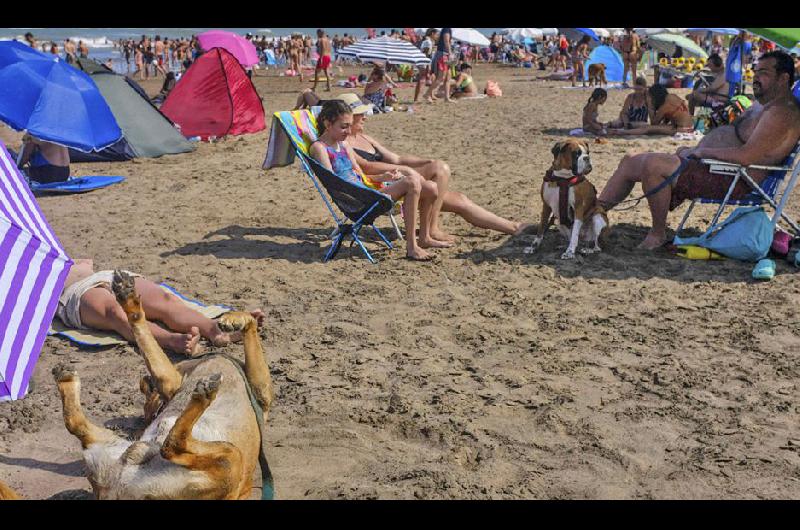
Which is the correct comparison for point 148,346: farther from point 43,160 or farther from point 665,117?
point 665,117

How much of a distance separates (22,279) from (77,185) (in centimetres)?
543

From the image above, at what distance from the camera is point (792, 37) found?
6.43m

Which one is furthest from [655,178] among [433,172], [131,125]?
[131,125]

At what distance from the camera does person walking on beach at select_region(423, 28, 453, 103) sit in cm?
1620

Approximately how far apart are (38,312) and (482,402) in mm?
2225

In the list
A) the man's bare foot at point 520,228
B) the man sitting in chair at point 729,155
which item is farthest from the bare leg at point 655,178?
the man's bare foot at point 520,228

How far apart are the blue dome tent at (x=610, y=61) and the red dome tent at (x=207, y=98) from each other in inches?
468

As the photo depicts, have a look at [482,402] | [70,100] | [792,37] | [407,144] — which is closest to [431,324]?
[482,402]

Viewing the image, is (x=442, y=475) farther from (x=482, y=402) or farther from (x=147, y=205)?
(x=147, y=205)

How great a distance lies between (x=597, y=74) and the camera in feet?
66.0

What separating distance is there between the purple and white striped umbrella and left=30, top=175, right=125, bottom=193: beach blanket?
15.1ft

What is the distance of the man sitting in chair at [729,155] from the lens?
5824mm

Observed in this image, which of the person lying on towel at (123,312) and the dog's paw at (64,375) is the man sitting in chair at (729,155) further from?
the dog's paw at (64,375)

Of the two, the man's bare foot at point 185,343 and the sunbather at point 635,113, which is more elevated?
the sunbather at point 635,113
